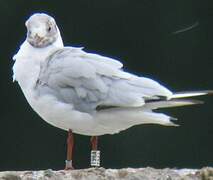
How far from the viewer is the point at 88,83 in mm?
3062

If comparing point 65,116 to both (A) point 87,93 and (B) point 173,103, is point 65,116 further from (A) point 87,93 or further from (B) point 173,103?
(B) point 173,103

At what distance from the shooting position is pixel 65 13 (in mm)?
4852

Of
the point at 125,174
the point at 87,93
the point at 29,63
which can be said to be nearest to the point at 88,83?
the point at 87,93

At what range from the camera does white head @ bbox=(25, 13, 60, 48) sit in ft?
10.4

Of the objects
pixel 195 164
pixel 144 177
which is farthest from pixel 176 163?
pixel 144 177

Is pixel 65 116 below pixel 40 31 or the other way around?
below

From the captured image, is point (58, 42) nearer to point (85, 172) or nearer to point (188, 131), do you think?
point (85, 172)

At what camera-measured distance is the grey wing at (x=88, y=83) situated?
3035 mm

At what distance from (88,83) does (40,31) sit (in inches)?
8.9

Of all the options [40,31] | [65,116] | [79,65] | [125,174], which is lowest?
[125,174]

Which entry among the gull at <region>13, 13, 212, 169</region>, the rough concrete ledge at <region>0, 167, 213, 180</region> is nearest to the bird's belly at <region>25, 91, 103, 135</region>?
the gull at <region>13, 13, 212, 169</region>

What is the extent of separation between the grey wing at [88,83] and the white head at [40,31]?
0.34 feet

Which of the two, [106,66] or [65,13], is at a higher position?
[65,13]

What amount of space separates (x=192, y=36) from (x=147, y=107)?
6.47 ft
